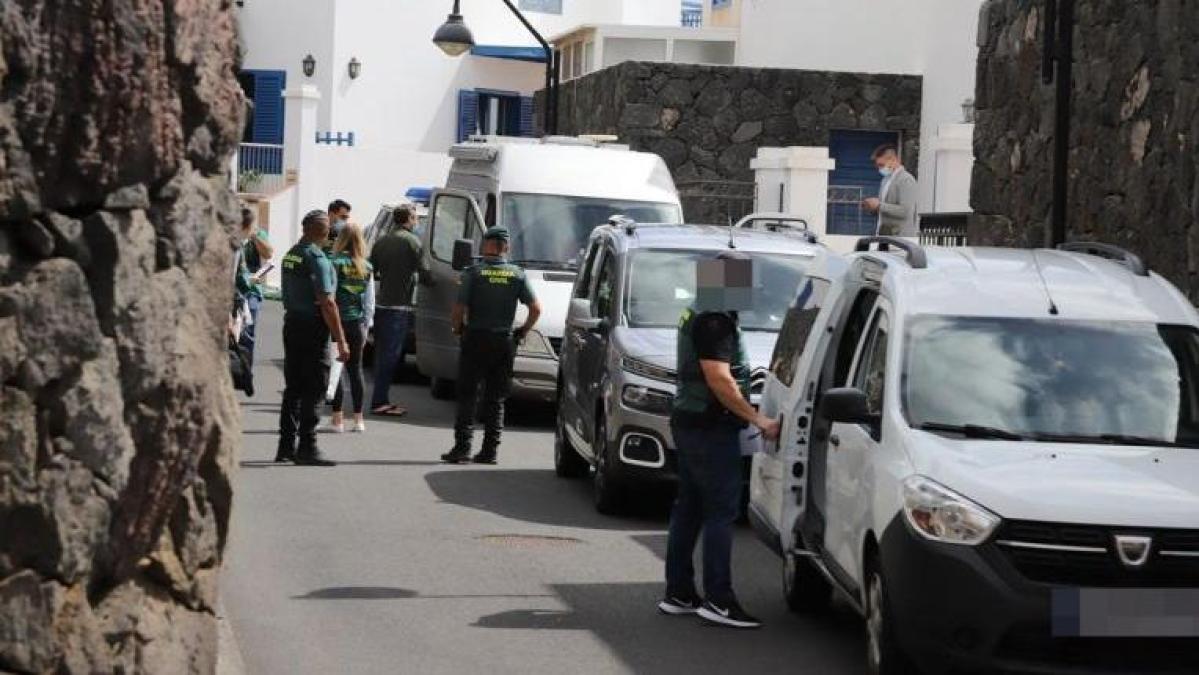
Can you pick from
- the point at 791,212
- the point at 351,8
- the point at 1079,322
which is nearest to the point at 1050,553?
the point at 1079,322

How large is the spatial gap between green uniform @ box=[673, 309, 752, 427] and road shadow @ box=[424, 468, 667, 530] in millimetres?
3591

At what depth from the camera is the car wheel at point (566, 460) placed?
16891 millimetres

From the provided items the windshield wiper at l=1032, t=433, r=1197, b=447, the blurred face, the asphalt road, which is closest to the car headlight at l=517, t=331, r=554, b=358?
the asphalt road

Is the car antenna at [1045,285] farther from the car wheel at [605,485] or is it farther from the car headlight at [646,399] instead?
the car wheel at [605,485]

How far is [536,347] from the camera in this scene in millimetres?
20453

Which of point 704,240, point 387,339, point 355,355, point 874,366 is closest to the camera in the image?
point 874,366

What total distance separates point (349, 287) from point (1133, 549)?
1100 centimetres

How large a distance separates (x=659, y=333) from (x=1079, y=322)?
5.70m

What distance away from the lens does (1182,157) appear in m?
17.3

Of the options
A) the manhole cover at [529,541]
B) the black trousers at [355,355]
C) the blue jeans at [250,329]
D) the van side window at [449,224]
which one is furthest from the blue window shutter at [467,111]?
the manhole cover at [529,541]

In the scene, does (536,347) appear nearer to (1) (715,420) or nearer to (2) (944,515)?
(1) (715,420)

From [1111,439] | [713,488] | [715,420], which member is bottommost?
[713,488]

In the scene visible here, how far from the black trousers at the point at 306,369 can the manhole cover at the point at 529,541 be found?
348cm

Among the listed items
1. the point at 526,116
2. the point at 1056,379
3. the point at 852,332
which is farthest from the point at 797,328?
the point at 526,116
